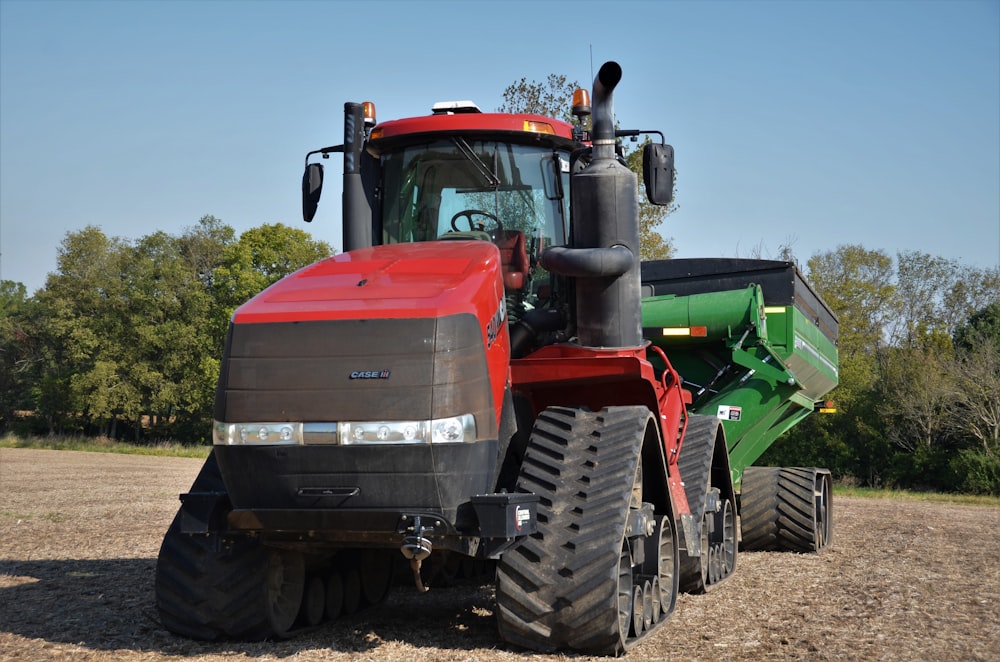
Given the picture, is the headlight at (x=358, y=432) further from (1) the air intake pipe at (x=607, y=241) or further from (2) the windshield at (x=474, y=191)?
(2) the windshield at (x=474, y=191)

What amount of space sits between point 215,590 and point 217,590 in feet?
0.04

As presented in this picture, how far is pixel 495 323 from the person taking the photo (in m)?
6.36

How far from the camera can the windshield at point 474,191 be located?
7.54 meters

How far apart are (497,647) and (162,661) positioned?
182cm

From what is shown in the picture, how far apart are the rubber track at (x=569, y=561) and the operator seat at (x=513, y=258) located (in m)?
1.51

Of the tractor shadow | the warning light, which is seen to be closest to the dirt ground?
the tractor shadow

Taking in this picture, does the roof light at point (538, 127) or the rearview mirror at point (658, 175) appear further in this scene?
the roof light at point (538, 127)

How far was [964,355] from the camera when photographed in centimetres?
4444

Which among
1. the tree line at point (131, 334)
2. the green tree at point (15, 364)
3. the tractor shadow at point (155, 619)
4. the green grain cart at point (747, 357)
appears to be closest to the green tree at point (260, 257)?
the tree line at point (131, 334)

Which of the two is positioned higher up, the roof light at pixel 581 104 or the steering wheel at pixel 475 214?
the roof light at pixel 581 104

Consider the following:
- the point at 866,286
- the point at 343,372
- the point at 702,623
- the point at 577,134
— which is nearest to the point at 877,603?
the point at 702,623

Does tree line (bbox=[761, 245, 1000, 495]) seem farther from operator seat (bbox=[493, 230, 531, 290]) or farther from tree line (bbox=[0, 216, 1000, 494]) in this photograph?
operator seat (bbox=[493, 230, 531, 290])

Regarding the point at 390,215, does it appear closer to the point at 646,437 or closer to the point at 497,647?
the point at 646,437

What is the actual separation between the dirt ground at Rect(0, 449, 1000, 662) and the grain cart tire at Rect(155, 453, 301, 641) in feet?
0.38
